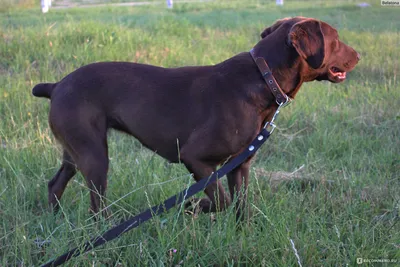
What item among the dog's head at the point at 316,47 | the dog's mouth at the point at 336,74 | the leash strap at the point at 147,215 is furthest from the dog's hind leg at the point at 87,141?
the dog's mouth at the point at 336,74

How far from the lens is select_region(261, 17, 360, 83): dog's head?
2.81 m

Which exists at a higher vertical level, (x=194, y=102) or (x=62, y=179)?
(x=194, y=102)

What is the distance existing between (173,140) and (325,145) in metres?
1.94

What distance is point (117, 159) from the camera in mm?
4090

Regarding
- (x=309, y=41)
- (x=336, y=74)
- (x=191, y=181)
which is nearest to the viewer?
(x=309, y=41)

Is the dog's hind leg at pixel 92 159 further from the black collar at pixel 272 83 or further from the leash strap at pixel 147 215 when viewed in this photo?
the black collar at pixel 272 83

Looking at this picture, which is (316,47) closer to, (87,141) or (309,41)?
(309,41)

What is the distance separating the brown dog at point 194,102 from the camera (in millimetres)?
2826

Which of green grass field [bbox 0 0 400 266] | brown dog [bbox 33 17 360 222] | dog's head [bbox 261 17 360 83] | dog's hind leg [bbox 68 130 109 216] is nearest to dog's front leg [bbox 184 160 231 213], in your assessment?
brown dog [bbox 33 17 360 222]

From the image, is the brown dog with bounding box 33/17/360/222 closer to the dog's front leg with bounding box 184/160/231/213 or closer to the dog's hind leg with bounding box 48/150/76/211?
the dog's front leg with bounding box 184/160/231/213

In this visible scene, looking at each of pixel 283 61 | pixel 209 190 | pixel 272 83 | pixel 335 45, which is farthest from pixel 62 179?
pixel 335 45

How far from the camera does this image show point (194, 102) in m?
2.99

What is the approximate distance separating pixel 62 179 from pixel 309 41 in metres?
1.92

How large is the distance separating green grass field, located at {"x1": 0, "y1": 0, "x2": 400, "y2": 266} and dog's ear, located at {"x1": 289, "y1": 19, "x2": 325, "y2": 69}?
2.83 ft
